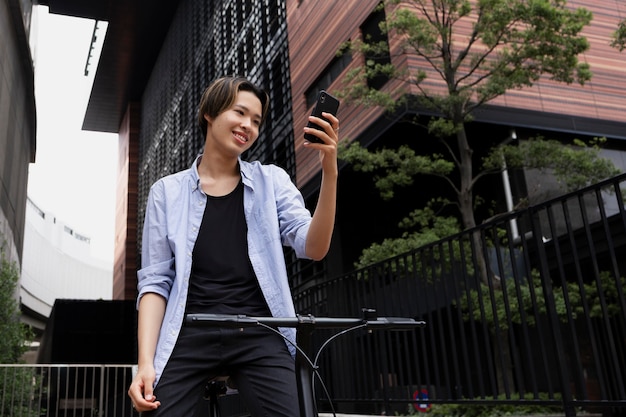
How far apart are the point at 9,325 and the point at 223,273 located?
→ 14.6 meters

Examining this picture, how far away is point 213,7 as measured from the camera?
27.0 metres

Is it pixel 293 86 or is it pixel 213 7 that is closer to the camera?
pixel 293 86

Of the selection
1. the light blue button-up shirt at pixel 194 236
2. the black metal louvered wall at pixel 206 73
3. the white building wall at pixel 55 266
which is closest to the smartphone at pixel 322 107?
the light blue button-up shirt at pixel 194 236

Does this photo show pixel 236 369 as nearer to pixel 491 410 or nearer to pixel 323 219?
pixel 323 219

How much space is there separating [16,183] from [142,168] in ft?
65.3

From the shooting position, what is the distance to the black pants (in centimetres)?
161

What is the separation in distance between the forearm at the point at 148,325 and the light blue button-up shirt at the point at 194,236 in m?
0.02

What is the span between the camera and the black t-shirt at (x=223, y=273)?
175 centimetres

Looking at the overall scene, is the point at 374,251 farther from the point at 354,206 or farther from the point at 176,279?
the point at 176,279

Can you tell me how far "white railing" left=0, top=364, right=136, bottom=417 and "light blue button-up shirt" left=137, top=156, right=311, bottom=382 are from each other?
8.34 meters

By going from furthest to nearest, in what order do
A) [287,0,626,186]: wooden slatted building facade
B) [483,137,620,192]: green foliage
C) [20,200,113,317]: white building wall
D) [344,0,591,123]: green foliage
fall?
[20,200,113,317]: white building wall < [287,0,626,186]: wooden slatted building facade < [483,137,620,192]: green foliage < [344,0,591,123]: green foliage

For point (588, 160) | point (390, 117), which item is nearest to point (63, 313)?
point (390, 117)

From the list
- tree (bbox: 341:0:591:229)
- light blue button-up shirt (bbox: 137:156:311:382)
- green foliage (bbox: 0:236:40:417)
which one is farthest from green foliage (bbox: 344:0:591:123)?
light blue button-up shirt (bbox: 137:156:311:382)

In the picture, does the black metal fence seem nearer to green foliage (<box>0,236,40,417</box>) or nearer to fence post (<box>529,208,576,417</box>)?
fence post (<box>529,208,576,417</box>)
